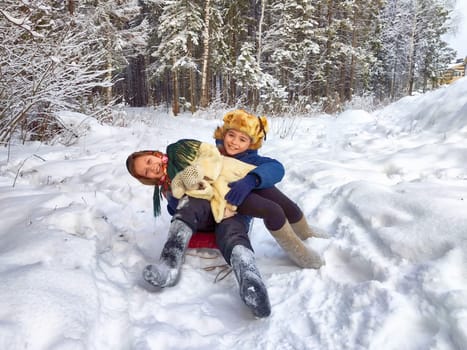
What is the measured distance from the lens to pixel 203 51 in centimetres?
1439

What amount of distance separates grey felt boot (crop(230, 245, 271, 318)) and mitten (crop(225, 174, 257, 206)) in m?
0.37

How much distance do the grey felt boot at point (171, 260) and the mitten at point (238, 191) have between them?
31cm

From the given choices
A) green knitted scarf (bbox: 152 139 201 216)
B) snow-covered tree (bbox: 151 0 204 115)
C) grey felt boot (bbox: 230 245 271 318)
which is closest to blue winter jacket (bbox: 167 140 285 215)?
green knitted scarf (bbox: 152 139 201 216)

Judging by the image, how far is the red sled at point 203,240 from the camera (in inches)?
85.7

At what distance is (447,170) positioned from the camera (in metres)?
2.98

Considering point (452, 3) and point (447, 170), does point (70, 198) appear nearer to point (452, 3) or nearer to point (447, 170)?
point (447, 170)

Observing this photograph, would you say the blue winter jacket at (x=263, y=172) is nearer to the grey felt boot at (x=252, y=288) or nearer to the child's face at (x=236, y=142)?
the child's face at (x=236, y=142)

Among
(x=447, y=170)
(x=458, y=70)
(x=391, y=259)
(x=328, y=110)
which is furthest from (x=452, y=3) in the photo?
(x=391, y=259)

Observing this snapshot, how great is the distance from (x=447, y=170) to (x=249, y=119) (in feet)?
6.31

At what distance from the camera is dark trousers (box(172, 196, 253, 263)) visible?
1.90m

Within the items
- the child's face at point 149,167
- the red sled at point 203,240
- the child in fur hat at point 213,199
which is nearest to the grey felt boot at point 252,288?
the child in fur hat at point 213,199

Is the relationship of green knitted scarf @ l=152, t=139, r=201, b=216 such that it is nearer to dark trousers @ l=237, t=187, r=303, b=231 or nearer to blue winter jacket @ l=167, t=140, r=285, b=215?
blue winter jacket @ l=167, t=140, r=285, b=215

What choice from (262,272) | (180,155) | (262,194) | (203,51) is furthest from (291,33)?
(262,272)

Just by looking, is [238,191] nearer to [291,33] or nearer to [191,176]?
[191,176]
